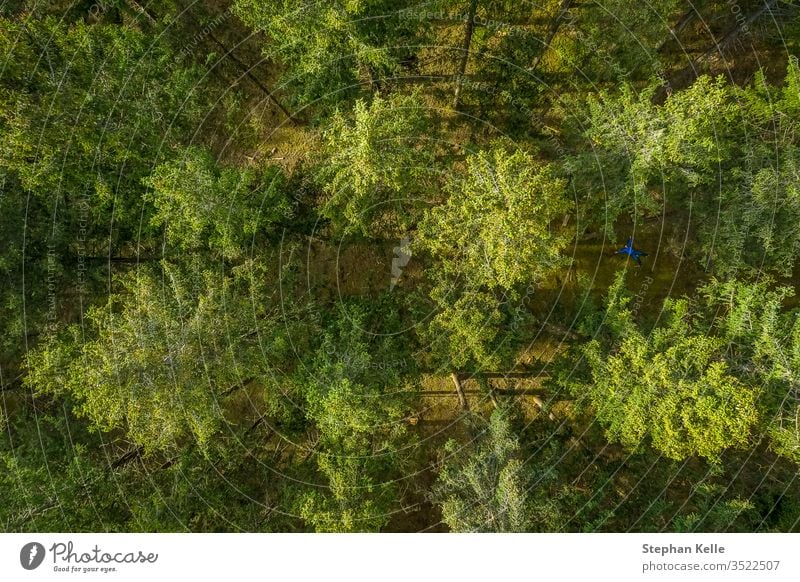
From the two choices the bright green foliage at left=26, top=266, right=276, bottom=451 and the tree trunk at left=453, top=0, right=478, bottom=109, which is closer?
the bright green foliage at left=26, top=266, right=276, bottom=451

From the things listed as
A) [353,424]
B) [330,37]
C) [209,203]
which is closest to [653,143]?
[330,37]

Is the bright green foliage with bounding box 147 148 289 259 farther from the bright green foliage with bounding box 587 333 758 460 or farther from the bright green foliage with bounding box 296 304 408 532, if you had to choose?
the bright green foliage with bounding box 587 333 758 460

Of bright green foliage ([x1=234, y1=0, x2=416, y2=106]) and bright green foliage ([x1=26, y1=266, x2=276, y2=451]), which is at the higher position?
bright green foliage ([x1=234, y1=0, x2=416, y2=106])

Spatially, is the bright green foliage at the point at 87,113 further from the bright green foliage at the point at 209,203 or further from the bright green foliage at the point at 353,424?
the bright green foliage at the point at 353,424

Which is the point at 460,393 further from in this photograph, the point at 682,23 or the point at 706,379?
the point at 682,23

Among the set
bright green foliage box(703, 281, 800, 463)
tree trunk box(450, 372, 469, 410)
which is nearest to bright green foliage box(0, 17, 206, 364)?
tree trunk box(450, 372, 469, 410)
